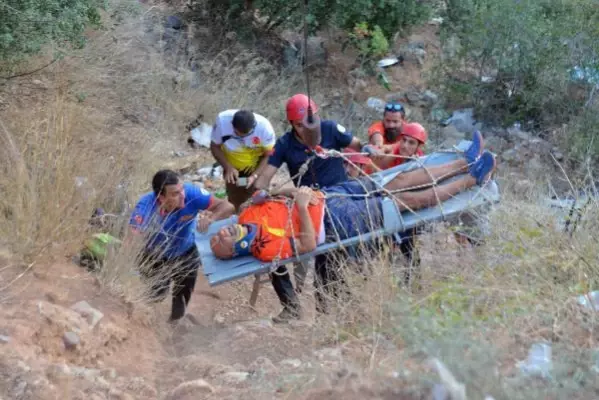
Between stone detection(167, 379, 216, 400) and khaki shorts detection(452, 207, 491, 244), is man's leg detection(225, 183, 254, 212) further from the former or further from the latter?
stone detection(167, 379, 216, 400)

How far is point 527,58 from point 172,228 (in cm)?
686

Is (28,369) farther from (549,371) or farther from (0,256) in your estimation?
(549,371)

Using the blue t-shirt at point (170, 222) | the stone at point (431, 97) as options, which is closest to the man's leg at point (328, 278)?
the blue t-shirt at point (170, 222)

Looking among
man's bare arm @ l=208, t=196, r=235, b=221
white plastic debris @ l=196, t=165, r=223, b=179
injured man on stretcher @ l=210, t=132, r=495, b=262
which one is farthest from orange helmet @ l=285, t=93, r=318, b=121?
white plastic debris @ l=196, t=165, r=223, b=179

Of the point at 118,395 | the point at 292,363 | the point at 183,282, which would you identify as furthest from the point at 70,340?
the point at 183,282

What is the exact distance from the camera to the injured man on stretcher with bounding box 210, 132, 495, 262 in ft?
14.9

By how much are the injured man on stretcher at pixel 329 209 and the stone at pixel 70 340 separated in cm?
119

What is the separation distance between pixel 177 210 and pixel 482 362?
2826 millimetres

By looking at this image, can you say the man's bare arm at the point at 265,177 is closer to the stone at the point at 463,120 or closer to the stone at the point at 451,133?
the stone at the point at 451,133

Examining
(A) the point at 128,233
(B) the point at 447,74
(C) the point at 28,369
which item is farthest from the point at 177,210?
(B) the point at 447,74

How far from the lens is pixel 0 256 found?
3980 millimetres

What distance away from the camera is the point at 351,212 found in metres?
4.83

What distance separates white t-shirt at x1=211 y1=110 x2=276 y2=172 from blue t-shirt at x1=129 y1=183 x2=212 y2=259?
2.75 feet

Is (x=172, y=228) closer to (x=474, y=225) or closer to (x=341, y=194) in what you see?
(x=341, y=194)
